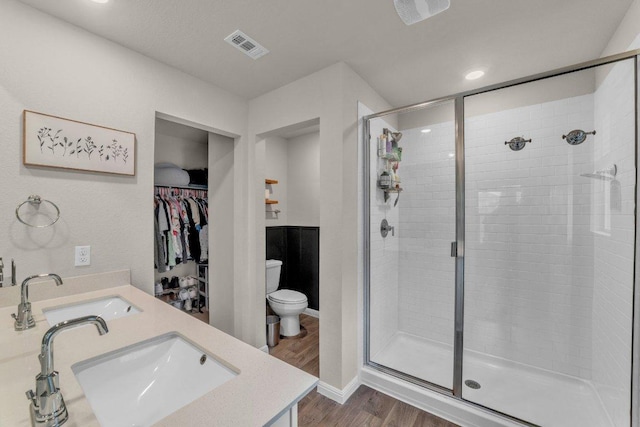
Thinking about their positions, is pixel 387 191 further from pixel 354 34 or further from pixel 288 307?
pixel 288 307

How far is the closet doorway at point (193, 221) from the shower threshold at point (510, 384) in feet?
5.77

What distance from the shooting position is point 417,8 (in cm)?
130

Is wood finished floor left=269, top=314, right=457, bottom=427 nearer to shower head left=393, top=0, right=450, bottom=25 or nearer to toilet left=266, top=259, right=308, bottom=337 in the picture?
toilet left=266, top=259, right=308, bottom=337

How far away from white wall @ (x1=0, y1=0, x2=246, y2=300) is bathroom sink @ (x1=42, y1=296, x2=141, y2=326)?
0.23 meters

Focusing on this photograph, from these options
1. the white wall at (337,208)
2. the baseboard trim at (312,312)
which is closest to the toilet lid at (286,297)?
the baseboard trim at (312,312)

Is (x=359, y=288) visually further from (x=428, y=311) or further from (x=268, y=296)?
(x=268, y=296)

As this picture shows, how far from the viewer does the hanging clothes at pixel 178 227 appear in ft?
10.6

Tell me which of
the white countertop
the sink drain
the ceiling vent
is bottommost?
the sink drain

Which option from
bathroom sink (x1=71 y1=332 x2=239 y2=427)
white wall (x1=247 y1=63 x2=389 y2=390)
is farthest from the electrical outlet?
white wall (x1=247 y1=63 x2=389 y2=390)

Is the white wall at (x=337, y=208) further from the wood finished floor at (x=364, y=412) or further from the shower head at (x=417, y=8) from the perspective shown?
the shower head at (x=417, y=8)

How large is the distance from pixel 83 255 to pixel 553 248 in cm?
332

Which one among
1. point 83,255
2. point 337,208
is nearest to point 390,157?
point 337,208

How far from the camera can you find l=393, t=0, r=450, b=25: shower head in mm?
1261

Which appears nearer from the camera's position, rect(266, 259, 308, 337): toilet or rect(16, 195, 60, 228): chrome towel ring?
rect(16, 195, 60, 228): chrome towel ring
